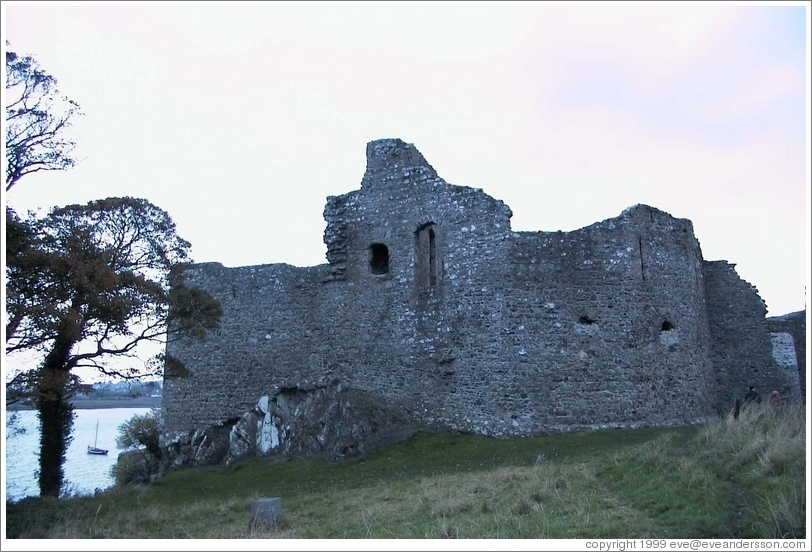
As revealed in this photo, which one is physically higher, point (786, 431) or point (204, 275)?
point (204, 275)

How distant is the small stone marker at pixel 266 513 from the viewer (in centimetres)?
1049

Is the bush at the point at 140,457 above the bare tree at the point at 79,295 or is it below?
below

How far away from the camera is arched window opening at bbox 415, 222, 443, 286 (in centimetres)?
1962

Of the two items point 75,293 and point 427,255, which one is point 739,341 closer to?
point 427,255

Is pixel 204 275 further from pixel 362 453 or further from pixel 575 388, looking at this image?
pixel 575 388

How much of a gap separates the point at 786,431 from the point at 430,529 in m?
5.77

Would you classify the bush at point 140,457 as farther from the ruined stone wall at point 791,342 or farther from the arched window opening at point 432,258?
the ruined stone wall at point 791,342

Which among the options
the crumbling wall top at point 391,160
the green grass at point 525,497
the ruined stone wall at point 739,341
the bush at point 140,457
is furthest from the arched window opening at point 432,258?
the bush at point 140,457

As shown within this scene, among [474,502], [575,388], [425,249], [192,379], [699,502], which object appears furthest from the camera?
[192,379]

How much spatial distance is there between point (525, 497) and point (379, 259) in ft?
39.5

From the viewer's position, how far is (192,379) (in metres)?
23.0

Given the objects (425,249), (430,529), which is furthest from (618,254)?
(430,529)

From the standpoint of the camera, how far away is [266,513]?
10586 mm

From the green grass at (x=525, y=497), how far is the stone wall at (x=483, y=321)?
151 cm
